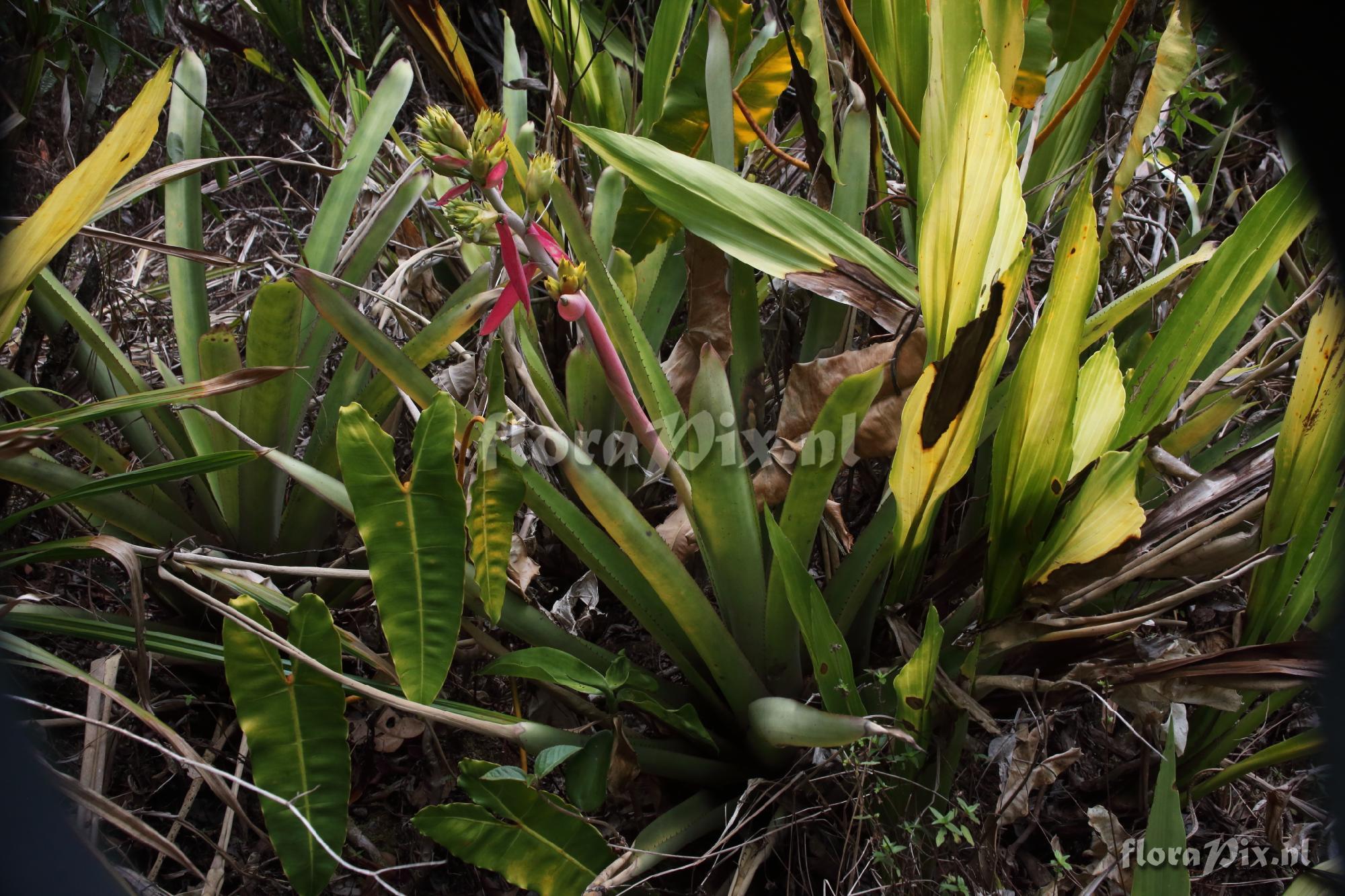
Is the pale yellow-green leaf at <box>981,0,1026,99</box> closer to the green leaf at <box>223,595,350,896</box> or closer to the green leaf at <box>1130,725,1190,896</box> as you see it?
the green leaf at <box>1130,725,1190,896</box>

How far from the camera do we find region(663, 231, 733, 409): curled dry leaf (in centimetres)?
99

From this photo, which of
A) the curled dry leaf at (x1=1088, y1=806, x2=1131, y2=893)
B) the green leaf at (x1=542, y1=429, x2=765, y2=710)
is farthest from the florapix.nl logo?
the green leaf at (x1=542, y1=429, x2=765, y2=710)

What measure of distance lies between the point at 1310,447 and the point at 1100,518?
0.20 metres

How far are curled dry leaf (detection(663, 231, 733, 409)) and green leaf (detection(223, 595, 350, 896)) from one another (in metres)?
0.49

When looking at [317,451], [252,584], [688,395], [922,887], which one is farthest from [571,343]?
[922,887]

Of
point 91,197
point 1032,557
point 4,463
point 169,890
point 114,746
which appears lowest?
point 169,890

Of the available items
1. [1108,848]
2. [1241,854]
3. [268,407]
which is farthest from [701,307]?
[1241,854]

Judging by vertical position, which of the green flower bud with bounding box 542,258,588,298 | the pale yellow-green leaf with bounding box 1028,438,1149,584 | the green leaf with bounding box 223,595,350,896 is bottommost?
the green leaf with bounding box 223,595,350,896

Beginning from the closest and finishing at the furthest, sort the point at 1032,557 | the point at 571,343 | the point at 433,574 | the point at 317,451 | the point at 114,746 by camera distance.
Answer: the point at 433,574 → the point at 1032,557 → the point at 114,746 → the point at 317,451 → the point at 571,343

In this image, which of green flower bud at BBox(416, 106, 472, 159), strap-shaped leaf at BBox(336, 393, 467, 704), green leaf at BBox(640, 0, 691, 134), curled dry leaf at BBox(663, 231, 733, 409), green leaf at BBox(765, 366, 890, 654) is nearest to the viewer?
green flower bud at BBox(416, 106, 472, 159)

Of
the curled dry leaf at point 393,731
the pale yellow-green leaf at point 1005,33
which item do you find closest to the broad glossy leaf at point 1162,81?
the pale yellow-green leaf at point 1005,33

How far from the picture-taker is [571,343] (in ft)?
3.90

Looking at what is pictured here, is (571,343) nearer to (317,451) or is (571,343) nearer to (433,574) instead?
(317,451)

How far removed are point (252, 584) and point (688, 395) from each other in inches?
19.7
